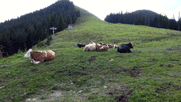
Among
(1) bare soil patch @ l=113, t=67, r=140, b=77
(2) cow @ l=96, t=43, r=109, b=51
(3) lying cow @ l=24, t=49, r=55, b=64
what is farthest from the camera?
(2) cow @ l=96, t=43, r=109, b=51

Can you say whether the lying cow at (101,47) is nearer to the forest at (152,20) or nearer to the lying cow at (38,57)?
the lying cow at (38,57)

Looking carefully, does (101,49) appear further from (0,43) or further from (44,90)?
(0,43)

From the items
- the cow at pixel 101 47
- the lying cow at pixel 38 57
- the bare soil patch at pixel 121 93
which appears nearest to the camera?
the bare soil patch at pixel 121 93

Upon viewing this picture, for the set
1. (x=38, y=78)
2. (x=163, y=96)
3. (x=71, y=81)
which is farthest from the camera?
(x=38, y=78)

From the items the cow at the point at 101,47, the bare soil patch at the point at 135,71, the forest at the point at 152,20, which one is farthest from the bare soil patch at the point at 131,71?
the forest at the point at 152,20

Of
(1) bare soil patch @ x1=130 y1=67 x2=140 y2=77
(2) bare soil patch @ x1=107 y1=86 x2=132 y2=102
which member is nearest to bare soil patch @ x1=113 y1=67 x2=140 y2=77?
(1) bare soil patch @ x1=130 y1=67 x2=140 y2=77

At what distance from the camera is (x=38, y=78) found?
25.1 feet

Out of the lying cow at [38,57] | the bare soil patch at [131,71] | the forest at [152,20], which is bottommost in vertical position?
the bare soil patch at [131,71]

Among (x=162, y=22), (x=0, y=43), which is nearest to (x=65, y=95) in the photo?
(x=0, y=43)

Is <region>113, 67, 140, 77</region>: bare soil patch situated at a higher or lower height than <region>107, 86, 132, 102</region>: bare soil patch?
higher

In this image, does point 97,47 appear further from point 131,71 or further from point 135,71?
point 135,71

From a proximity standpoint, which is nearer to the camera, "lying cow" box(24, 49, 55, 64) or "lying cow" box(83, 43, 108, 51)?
"lying cow" box(24, 49, 55, 64)

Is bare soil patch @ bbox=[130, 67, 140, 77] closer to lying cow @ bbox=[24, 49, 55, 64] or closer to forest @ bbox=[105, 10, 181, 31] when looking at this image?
lying cow @ bbox=[24, 49, 55, 64]

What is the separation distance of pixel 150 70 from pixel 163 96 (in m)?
3.29
